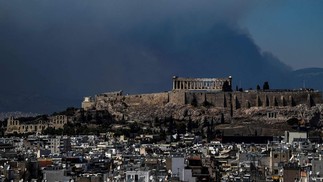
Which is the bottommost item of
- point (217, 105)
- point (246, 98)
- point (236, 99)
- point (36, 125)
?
point (36, 125)

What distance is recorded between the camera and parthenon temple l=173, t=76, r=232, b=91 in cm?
13500

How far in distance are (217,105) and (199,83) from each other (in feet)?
35.4

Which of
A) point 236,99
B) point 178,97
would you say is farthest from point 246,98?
point 178,97

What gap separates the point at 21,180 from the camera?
125 feet

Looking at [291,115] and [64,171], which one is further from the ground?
[291,115]

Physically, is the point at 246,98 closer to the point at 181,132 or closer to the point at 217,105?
the point at 217,105

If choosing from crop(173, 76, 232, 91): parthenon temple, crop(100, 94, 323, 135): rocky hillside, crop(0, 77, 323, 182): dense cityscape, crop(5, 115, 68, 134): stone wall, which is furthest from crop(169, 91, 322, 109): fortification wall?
crop(5, 115, 68, 134): stone wall

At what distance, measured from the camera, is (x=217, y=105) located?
127188 mm

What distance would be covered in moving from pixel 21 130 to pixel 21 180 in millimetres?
86776

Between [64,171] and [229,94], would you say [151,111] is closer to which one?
[229,94]

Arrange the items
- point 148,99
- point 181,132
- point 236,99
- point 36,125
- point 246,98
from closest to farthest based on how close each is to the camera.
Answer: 1. point 181,132
2. point 36,125
3. point 236,99
4. point 246,98
5. point 148,99

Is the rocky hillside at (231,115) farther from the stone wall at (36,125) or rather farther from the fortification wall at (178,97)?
the stone wall at (36,125)

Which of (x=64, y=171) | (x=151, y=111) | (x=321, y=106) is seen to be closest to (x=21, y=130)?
(x=151, y=111)

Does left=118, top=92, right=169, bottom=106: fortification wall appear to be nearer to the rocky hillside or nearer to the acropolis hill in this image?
the acropolis hill
